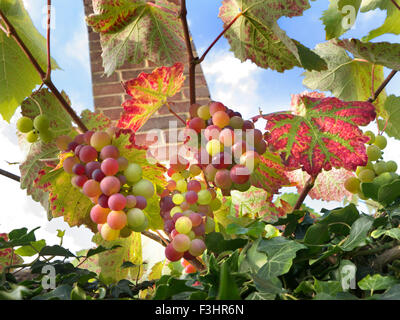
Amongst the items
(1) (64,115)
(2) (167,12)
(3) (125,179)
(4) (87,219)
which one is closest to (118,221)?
(3) (125,179)

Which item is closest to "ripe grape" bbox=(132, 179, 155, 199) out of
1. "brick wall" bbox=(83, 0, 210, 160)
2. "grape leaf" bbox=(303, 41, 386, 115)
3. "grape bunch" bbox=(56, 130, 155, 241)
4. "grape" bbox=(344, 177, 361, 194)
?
"grape bunch" bbox=(56, 130, 155, 241)

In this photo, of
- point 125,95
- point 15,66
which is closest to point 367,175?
point 15,66

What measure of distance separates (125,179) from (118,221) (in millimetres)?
66

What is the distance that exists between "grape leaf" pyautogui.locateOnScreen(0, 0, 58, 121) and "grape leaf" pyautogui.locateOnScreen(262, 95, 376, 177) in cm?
52

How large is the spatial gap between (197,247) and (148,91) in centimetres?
28

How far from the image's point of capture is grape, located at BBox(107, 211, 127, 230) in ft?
1.72

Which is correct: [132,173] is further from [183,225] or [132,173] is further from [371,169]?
[371,169]

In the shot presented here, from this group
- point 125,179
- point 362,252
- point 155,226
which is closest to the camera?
point 362,252

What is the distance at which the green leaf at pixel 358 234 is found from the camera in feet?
1.32

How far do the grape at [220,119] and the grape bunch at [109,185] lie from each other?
12cm

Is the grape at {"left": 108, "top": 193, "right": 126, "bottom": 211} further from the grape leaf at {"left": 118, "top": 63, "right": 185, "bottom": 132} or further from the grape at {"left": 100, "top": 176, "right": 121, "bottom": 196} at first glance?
the grape leaf at {"left": 118, "top": 63, "right": 185, "bottom": 132}

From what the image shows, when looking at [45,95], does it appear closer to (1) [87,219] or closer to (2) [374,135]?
(1) [87,219]

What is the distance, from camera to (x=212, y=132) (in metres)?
0.56

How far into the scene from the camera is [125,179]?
0.56 meters
